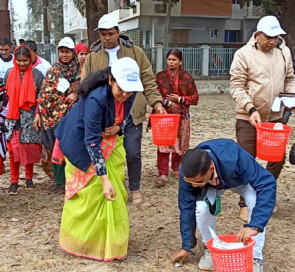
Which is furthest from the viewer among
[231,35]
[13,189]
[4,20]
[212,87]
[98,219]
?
[231,35]

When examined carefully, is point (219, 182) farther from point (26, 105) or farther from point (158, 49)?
point (158, 49)

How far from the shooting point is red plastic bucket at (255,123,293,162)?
4.02 m

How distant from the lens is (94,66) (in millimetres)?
4703

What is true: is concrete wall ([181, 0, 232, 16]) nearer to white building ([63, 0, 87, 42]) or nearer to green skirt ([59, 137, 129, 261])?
white building ([63, 0, 87, 42])

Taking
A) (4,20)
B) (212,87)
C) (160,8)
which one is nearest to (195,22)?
(160,8)

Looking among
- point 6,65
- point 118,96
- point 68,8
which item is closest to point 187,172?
point 118,96

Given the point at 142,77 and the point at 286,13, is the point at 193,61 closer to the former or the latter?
the point at 286,13

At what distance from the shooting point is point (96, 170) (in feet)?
10.8

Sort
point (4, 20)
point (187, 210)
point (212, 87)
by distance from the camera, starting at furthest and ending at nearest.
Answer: point (212, 87) < point (4, 20) < point (187, 210)

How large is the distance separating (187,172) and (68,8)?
47.5m

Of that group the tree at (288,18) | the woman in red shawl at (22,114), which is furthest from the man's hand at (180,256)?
the tree at (288,18)

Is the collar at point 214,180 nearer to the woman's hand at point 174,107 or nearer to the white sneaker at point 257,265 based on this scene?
the white sneaker at point 257,265

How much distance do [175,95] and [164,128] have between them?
2.25 feet

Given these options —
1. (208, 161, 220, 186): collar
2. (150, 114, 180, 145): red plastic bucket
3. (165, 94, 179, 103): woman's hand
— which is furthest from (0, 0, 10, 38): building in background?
(208, 161, 220, 186): collar
